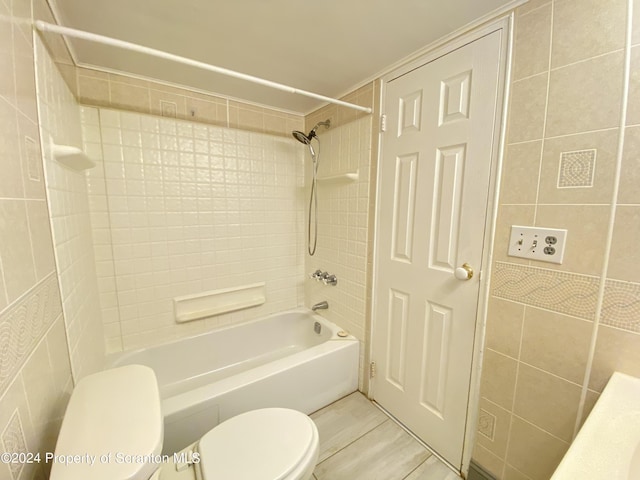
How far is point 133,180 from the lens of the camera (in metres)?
1.60

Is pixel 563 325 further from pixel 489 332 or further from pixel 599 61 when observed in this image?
pixel 599 61

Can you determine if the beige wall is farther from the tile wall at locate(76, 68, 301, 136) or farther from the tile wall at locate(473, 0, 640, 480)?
the tile wall at locate(473, 0, 640, 480)

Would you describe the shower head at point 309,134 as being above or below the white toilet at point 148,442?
above

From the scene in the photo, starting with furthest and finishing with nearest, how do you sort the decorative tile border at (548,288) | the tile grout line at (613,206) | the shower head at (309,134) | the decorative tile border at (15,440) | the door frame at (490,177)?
the shower head at (309,134) → the door frame at (490,177) → the decorative tile border at (548,288) → the tile grout line at (613,206) → the decorative tile border at (15,440)

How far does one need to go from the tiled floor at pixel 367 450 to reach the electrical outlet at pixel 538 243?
45.1 inches

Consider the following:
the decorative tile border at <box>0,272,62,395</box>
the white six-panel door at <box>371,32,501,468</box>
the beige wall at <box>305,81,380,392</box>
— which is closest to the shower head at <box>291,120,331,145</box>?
the beige wall at <box>305,81,380,392</box>

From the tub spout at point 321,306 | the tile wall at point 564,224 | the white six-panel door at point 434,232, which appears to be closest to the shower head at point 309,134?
the white six-panel door at point 434,232

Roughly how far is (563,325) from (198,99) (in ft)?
7.46

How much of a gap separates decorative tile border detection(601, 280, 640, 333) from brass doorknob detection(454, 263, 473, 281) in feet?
1.31

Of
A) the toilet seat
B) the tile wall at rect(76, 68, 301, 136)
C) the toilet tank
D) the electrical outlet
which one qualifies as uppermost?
the tile wall at rect(76, 68, 301, 136)

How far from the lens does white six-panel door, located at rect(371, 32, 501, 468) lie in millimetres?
1097

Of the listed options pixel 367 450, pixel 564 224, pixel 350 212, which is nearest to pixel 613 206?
pixel 564 224

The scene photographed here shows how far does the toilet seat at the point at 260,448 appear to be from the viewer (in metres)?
0.81

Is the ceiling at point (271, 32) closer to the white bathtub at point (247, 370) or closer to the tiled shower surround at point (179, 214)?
the tiled shower surround at point (179, 214)
